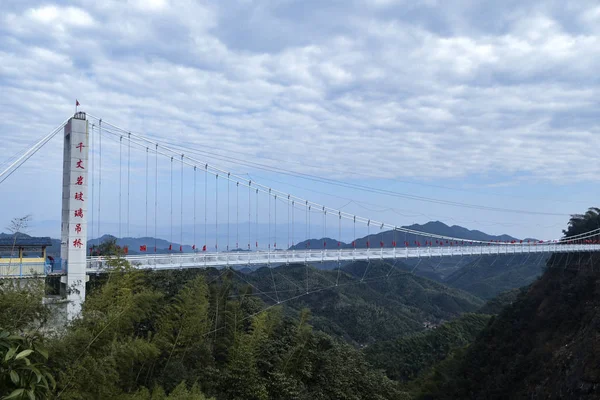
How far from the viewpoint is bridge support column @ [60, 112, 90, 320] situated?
11055 millimetres

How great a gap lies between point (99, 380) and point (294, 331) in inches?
366

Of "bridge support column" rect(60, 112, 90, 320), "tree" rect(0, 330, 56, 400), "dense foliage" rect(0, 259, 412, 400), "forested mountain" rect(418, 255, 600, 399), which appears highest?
"bridge support column" rect(60, 112, 90, 320)

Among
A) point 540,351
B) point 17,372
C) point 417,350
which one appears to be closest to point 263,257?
point 17,372

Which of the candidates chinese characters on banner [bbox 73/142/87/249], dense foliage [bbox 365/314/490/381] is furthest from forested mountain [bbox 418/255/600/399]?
chinese characters on banner [bbox 73/142/87/249]

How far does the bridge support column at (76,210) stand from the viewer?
11055mm

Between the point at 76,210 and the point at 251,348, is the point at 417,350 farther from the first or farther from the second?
the point at 76,210

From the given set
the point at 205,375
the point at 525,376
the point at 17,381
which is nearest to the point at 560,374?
→ the point at 525,376

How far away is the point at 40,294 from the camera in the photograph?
21.2 feet

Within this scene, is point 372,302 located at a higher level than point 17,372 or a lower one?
lower

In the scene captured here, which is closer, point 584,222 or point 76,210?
point 76,210

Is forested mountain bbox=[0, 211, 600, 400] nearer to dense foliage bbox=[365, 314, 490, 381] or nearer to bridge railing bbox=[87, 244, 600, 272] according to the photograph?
dense foliage bbox=[365, 314, 490, 381]

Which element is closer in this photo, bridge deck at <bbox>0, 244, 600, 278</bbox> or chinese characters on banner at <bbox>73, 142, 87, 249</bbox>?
bridge deck at <bbox>0, 244, 600, 278</bbox>

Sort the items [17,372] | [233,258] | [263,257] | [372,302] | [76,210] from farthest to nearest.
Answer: [372,302], [263,257], [233,258], [76,210], [17,372]

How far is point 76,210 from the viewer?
11141mm
